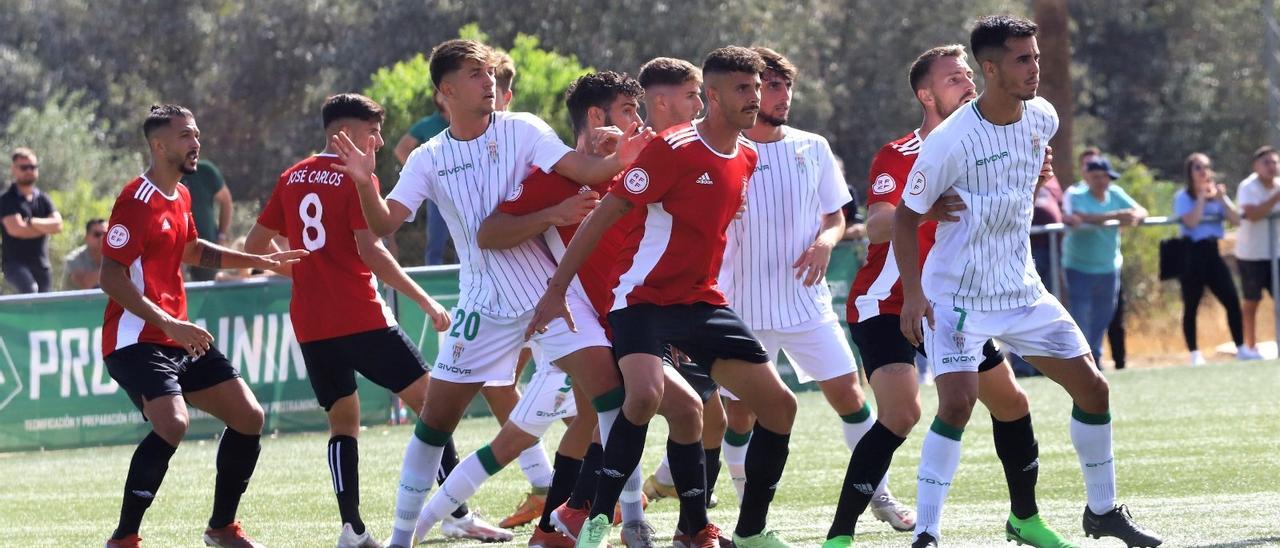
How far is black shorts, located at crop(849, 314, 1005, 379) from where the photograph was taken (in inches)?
282

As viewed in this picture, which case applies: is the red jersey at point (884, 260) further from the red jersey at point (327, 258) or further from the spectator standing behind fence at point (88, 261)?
the spectator standing behind fence at point (88, 261)

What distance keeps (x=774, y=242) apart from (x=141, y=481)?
9.28ft

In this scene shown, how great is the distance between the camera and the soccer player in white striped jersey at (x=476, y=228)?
686 cm

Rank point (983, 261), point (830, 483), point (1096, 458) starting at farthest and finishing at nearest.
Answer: point (830, 483) → point (1096, 458) → point (983, 261)

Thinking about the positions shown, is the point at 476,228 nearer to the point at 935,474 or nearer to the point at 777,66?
the point at 777,66

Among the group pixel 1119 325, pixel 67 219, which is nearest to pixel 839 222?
pixel 1119 325

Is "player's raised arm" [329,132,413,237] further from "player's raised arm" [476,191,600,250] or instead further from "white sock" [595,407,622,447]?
"white sock" [595,407,622,447]

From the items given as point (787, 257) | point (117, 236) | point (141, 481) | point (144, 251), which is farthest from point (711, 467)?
point (117, 236)

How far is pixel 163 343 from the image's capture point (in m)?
7.45

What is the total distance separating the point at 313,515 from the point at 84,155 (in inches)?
1072

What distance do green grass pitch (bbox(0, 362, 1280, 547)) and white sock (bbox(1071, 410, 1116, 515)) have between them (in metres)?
0.30

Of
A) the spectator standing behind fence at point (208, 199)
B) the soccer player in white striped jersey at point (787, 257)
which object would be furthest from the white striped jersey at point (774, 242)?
the spectator standing behind fence at point (208, 199)

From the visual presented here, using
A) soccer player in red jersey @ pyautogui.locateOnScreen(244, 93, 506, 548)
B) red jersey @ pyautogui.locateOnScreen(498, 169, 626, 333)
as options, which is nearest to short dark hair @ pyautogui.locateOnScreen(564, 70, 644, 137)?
red jersey @ pyautogui.locateOnScreen(498, 169, 626, 333)

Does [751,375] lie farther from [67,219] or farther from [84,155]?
[84,155]
